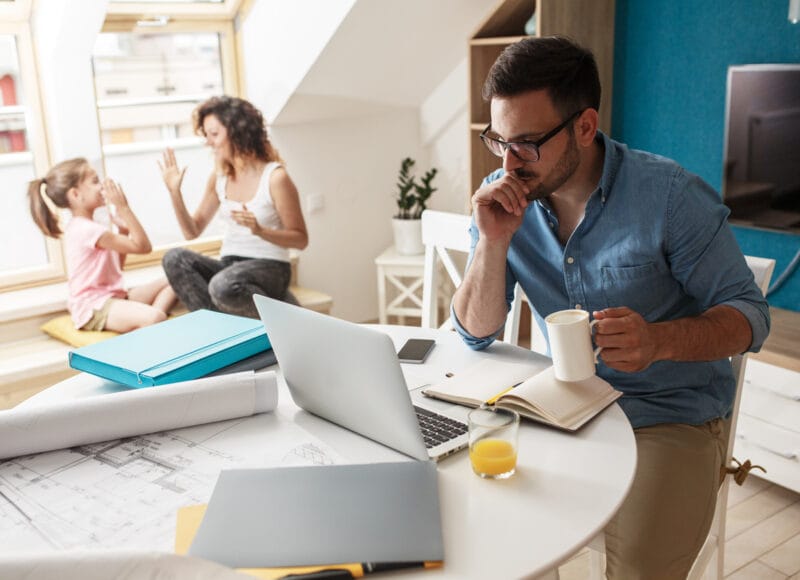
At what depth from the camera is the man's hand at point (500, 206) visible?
1.62 meters

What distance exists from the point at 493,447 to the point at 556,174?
65cm

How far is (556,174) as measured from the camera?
161cm

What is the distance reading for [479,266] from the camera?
1.70m

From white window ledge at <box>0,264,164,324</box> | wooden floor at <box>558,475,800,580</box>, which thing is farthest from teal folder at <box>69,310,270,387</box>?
white window ledge at <box>0,264,164,324</box>

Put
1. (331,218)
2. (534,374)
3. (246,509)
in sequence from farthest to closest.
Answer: (331,218) < (534,374) < (246,509)

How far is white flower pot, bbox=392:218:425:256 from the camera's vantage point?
3.94 meters

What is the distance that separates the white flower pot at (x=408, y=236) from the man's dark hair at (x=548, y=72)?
7.66 feet

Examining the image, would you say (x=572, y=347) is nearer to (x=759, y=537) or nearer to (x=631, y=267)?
(x=631, y=267)

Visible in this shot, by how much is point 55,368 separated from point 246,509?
85.2 inches

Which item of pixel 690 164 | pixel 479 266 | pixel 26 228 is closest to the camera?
pixel 479 266

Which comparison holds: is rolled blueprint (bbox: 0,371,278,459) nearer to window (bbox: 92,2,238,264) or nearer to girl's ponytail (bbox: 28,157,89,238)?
girl's ponytail (bbox: 28,157,89,238)

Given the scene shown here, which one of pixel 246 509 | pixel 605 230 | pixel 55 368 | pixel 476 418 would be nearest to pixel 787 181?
pixel 605 230

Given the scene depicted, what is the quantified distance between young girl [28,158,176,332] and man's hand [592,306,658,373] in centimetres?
213

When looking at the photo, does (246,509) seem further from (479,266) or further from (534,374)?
(479,266)
